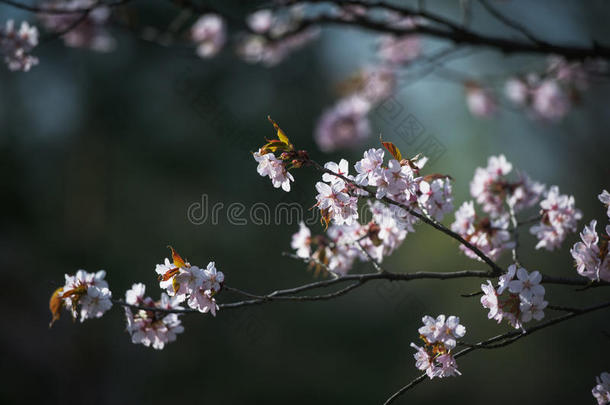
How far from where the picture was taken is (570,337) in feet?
25.9

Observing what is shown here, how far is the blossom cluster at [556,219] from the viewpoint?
4.63 ft

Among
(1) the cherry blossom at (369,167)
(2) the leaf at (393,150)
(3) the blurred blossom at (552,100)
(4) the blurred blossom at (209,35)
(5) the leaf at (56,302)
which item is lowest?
(5) the leaf at (56,302)

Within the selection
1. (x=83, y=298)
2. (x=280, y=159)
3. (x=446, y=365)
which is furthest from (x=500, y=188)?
(x=83, y=298)

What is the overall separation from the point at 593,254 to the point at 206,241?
7573mm

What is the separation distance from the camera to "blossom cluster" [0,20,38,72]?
1.88 meters

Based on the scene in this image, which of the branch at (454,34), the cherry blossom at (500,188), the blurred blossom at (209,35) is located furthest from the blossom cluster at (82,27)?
the cherry blossom at (500,188)

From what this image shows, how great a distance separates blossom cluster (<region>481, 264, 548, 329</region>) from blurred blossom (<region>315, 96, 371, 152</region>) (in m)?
2.03

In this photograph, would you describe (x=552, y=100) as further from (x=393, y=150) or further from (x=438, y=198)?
(x=393, y=150)

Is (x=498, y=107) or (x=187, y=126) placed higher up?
(x=187, y=126)

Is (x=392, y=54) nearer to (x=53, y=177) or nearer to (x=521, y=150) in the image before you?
Answer: (x=521, y=150)

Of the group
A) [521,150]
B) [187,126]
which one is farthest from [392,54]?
[187,126]

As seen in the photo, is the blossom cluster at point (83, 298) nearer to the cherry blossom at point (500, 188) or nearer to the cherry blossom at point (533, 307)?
the cherry blossom at point (533, 307)

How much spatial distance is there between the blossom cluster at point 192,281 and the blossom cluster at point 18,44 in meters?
1.27

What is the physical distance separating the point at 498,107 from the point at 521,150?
3.91 m
